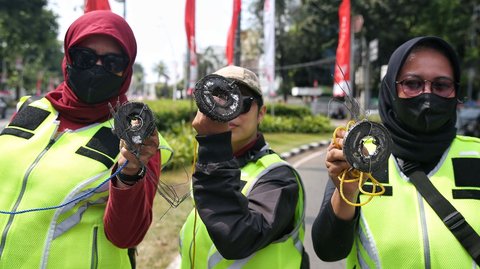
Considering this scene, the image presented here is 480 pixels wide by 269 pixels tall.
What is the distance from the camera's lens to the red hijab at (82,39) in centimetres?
192

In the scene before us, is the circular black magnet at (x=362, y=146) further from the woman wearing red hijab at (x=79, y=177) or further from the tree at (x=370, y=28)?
the tree at (x=370, y=28)

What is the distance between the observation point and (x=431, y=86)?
1.83 m

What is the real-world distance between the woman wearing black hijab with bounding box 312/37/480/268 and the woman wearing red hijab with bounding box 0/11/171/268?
0.68 m

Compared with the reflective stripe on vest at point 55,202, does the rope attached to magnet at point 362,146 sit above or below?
above

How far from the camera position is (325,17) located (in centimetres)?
3666

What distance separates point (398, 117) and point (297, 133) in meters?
17.4

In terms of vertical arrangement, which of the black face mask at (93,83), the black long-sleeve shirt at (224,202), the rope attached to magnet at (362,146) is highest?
the black face mask at (93,83)

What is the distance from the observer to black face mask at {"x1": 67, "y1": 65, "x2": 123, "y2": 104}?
6.31ft

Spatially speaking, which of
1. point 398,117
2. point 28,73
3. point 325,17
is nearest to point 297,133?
point 398,117

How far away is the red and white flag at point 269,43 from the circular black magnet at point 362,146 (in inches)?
507

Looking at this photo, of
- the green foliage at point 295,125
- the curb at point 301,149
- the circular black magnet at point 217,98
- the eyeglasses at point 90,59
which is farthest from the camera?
the green foliage at point 295,125

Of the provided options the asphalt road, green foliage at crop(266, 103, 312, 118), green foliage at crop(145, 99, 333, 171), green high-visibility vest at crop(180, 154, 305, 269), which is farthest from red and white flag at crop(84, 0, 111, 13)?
green foliage at crop(266, 103, 312, 118)

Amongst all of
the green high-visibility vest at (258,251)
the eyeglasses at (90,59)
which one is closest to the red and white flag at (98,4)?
the eyeglasses at (90,59)

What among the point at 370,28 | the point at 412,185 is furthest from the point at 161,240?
the point at 370,28
